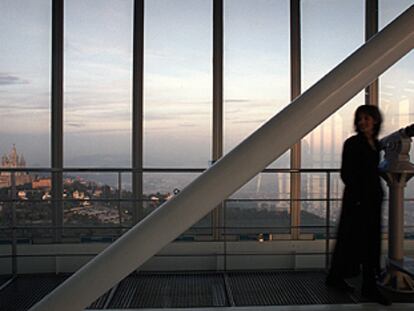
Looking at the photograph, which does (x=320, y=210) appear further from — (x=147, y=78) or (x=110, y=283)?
(x=110, y=283)

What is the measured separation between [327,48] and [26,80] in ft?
5.26

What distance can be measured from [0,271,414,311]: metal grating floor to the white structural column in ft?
4.13

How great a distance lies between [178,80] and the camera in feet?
7.82

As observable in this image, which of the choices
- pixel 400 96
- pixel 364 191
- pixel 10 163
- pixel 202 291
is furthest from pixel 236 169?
pixel 400 96

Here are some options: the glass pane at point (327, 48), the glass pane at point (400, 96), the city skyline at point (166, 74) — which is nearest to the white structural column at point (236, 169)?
the city skyline at point (166, 74)

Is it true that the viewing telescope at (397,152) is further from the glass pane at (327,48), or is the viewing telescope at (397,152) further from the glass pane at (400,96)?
the glass pane at (400,96)

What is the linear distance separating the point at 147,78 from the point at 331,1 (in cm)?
109

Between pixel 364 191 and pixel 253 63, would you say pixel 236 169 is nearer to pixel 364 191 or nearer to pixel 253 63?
pixel 364 191

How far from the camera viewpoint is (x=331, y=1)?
95.8 inches

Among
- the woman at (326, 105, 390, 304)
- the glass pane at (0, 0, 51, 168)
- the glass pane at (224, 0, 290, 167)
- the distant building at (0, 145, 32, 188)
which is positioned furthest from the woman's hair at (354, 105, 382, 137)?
the distant building at (0, 145, 32, 188)

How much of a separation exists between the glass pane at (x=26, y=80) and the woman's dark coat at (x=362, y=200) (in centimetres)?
155

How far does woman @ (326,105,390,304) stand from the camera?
135 cm

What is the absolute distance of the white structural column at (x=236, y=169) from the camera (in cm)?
23

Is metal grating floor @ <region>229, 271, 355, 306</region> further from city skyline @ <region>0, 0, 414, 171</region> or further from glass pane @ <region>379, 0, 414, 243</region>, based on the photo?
glass pane @ <region>379, 0, 414, 243</region>
